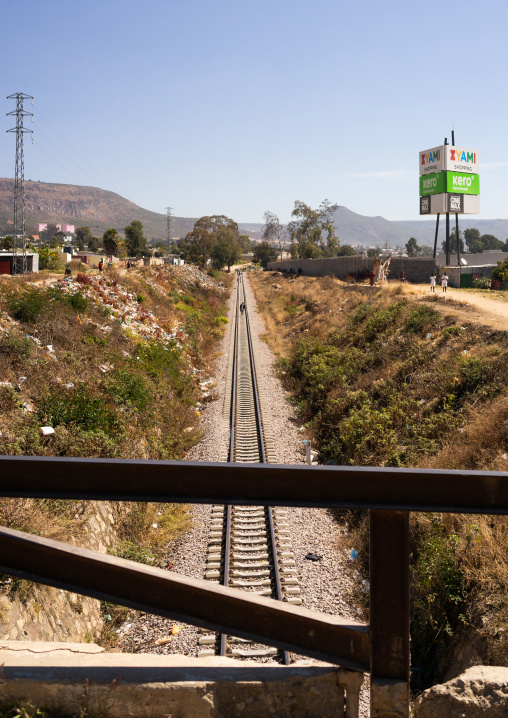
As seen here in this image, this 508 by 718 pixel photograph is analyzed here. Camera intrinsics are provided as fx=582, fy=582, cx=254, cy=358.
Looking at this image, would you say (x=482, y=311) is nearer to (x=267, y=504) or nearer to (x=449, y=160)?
(x=267, y=504)

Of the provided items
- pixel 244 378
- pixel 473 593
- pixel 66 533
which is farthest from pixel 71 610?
pixel 244 378

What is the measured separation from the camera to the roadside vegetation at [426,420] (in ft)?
22.1

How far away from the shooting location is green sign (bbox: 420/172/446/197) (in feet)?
167

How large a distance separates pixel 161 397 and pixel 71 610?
974cm

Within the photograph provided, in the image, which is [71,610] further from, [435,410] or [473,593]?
[435,410]

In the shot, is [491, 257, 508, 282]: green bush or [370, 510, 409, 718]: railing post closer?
[370, 510, 409, 718]: railing post

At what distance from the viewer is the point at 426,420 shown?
12.7 meters

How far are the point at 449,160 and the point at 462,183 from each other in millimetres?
2852

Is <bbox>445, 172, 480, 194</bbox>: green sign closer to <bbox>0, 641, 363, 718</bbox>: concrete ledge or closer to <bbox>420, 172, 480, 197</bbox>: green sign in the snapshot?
<bbox>420, 172, 480, 197</bbox>: green sign

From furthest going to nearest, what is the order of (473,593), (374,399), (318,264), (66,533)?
(318,264), (374,399), (66,533), (473,593)

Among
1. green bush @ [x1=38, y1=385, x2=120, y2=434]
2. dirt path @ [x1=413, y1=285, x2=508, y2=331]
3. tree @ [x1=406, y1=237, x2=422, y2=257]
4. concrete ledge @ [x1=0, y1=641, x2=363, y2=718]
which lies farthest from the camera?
tree @ [x1=406, y1=237, x2=422, y2=257]

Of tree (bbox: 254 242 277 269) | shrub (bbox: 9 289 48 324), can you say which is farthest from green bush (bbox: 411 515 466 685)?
tree (bbox: 254 242 277 269)

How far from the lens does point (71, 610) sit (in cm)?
720

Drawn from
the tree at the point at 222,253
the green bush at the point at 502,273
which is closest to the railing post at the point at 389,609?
the green bush at the point at 502,273
